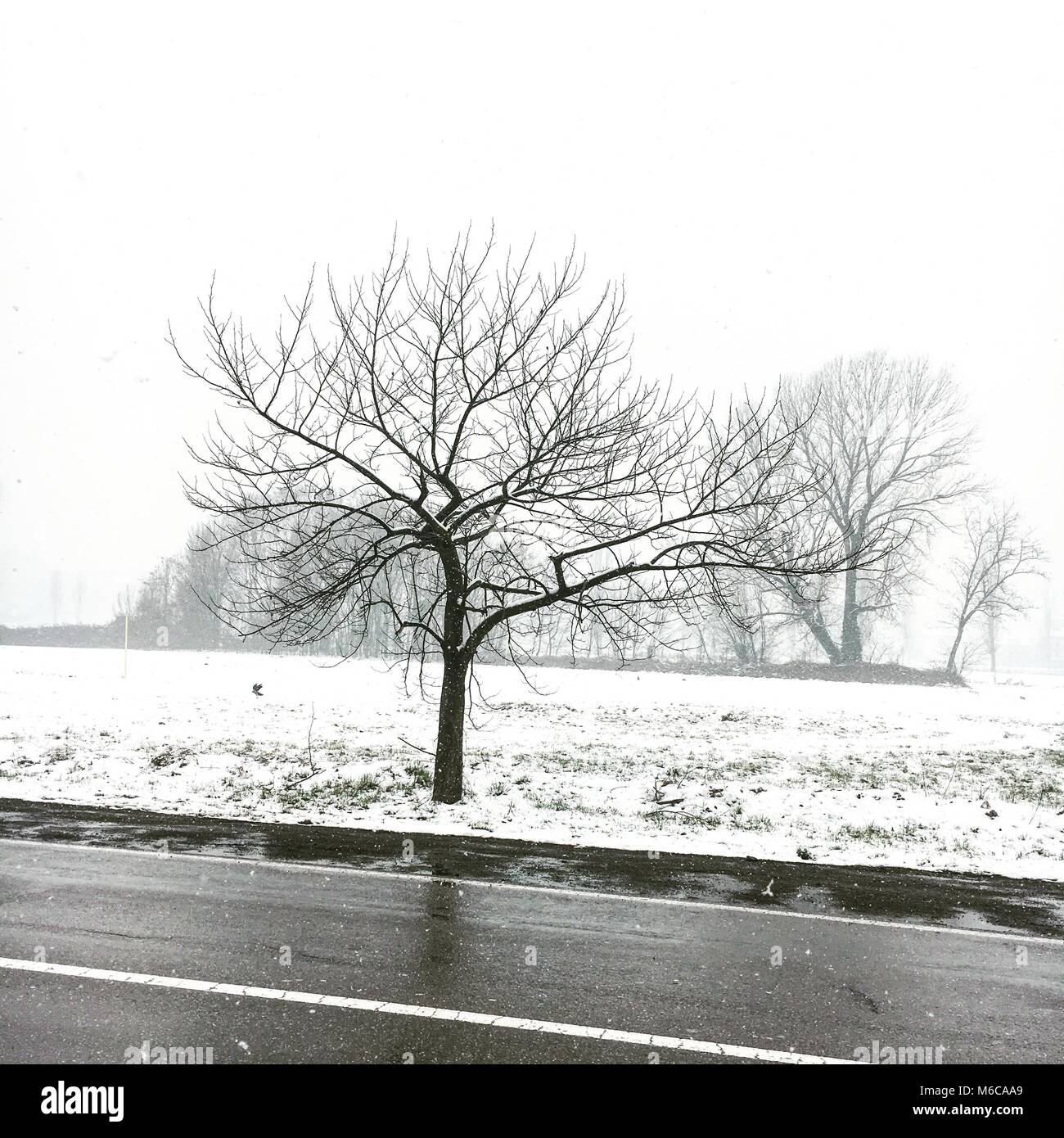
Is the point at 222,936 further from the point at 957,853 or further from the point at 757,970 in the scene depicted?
the point at 957,853

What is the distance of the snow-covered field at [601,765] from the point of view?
33.0 ft

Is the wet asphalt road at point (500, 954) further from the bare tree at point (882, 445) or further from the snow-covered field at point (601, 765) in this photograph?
the bare tree at point (882, 445)

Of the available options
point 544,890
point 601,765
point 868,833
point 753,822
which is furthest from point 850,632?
point 544,890

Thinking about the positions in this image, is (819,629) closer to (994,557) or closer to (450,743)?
(994,557)

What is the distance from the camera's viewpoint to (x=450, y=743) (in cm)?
1098

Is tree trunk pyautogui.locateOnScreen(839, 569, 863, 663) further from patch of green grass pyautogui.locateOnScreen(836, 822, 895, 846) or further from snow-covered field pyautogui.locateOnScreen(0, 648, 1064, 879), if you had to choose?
patch of green grass pyautogui.locateOnScreen(836, 822, 895, 846)

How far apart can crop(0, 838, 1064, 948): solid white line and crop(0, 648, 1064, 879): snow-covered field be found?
77.0 inches

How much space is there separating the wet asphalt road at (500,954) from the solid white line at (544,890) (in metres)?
0.04

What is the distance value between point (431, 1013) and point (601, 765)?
31.2 feet

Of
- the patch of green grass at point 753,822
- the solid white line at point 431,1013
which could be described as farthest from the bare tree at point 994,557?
the solid white line at point 431,1013

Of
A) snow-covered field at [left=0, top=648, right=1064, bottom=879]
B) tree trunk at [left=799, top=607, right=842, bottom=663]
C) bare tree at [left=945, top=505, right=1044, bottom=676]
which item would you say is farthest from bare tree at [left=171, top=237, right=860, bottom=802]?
bare tree at [left=945, top=505, right=1044, bottom=676]

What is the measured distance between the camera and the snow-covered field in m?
10.0
